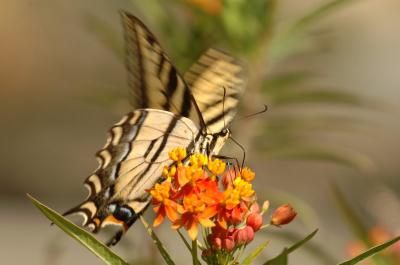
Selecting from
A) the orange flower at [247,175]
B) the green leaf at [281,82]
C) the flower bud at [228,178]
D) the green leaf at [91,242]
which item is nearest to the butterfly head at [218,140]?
the flower bud at [228,178]

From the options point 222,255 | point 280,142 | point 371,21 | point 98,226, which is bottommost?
point 371,21

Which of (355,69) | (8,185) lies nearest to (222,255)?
(8,185)

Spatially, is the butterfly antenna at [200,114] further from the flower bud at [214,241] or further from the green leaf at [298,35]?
the green leaf at [298,35]

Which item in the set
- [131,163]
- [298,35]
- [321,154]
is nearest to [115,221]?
[131,163]

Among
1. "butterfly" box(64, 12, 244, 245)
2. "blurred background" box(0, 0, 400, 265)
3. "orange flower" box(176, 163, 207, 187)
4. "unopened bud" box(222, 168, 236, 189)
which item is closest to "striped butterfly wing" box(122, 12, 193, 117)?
"butterfly" box(64, 12, 244, 245)

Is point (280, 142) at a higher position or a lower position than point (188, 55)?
lower

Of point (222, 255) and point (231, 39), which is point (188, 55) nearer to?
point (231, 39)

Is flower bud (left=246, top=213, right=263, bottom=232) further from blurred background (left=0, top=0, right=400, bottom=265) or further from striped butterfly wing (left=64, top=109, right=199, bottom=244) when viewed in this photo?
blurred background (left=0, top=0, right=400, bottom=265)
